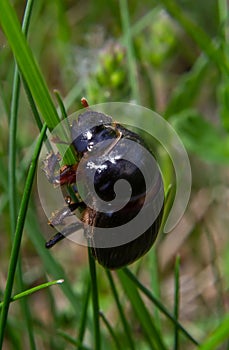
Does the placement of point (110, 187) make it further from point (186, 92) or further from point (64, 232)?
point (186, 92)

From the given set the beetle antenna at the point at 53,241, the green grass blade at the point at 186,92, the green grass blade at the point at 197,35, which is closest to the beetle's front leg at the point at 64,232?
the beetle antenna at the point at 53,241

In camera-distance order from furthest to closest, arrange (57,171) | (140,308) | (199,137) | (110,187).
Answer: (199,137) < (140,308) < (110,187) < (57,171)

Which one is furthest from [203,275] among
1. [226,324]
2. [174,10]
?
[226,324]

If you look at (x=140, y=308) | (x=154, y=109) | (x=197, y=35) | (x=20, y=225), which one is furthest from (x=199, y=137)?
(x=20, y=225)

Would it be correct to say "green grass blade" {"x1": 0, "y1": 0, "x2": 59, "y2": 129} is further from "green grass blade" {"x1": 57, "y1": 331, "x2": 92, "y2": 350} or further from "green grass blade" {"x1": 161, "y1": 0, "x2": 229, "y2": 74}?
"green grass blade" {"x1": 161, "y1": 0, "x2": 229, "y2": 74}

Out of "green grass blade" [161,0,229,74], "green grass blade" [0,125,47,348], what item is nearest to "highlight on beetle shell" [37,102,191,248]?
"green grass blade" [0,125,47,348]

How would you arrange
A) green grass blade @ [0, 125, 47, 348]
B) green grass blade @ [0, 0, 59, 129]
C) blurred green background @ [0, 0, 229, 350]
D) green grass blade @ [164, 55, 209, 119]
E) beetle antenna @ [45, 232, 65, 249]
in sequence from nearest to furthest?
green grass blade @ [0, 0, 59, 129] < green grass blade @ [0, 125, 47, 348] < beetle antenna @ [45, 232, 65, 249] < blurred green background @ [0, 0, 229, 350] < green grass blade @ [164, 55, 209, 119]

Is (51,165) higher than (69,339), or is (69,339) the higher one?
(51,165)

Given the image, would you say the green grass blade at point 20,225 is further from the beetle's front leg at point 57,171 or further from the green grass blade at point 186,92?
the green grass blade at point 186,92

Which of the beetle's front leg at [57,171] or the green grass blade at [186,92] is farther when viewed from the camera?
the green grass blade at [186,92]
